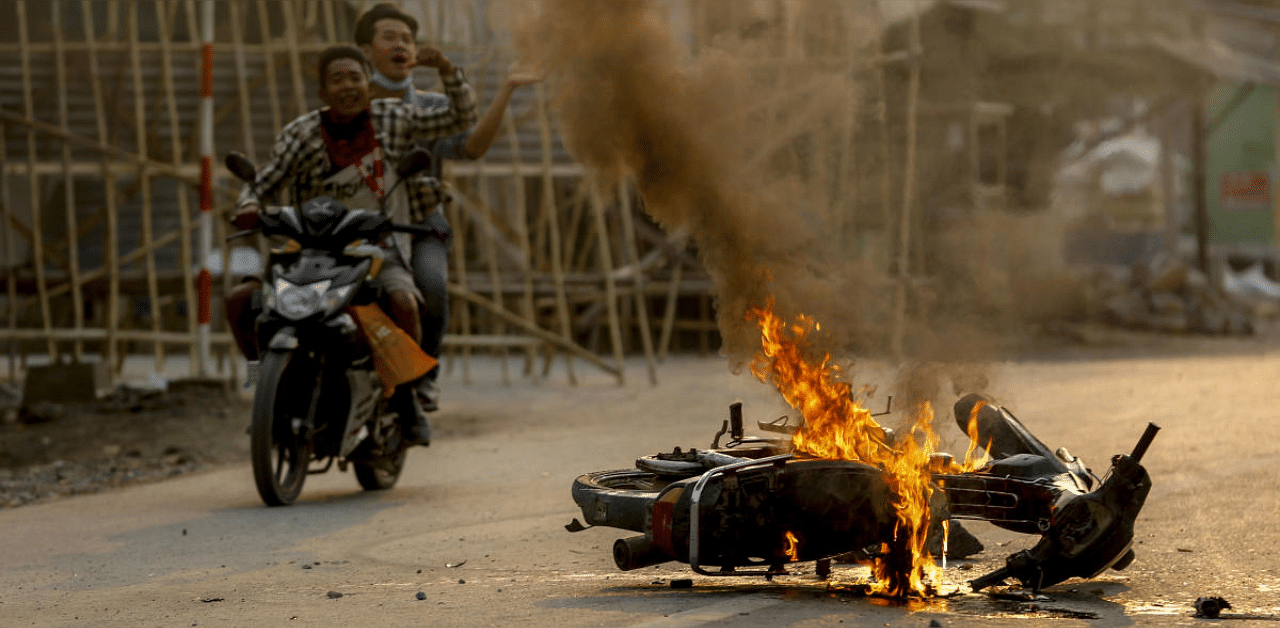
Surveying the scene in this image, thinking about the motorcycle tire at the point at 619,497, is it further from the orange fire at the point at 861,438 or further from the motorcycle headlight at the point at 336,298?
the motorcycle headlight at the point at 336,298

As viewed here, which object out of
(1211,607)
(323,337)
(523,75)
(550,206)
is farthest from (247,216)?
(550,206)

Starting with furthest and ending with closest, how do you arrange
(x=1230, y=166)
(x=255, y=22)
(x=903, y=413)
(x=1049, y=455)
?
(x=1230, y=166), (x=255, y=22), (x=903, y=413), (x=1049, y=455)

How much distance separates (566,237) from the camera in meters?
15.9

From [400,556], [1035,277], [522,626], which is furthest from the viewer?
[1035,277]

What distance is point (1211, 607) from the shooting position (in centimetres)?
370

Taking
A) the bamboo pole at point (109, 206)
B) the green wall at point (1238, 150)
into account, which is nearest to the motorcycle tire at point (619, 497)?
the bamboo pole at point (109, 206)

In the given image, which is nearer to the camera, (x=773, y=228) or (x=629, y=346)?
(x=773, y=228)

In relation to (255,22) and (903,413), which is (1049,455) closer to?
(903,413)

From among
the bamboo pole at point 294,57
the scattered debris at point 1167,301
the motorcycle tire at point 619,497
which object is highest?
the bamboo pole at point 294,57

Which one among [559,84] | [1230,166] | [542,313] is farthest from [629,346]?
[1230,166]

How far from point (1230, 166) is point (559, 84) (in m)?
29.5

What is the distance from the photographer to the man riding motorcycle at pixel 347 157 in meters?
6.29

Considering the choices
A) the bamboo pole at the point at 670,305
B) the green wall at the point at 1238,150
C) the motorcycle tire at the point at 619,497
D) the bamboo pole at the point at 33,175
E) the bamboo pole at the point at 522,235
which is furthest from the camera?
the green wall at the point at 1238,150

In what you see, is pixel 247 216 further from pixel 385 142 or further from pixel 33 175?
pixel 33 175
